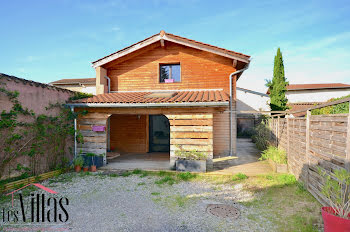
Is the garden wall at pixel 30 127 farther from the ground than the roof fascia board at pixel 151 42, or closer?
closer

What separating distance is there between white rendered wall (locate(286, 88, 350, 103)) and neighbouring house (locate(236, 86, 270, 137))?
21.1ft

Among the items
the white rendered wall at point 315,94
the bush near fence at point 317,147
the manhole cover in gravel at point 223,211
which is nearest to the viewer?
the bush near fence at point 317,147

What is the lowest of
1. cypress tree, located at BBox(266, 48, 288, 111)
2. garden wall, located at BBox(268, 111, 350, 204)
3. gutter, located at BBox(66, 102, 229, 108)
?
garden wall, located at BBox(268, 111, 350, 204)

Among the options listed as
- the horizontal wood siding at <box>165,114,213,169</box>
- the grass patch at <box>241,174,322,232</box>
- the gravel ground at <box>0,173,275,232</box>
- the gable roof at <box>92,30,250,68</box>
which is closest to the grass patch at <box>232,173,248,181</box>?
the grass patch at <box>241,174,322,232</box>

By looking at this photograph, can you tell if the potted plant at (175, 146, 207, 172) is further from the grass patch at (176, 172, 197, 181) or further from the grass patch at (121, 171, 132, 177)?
the grass patch at (121, 171, 132, 177)

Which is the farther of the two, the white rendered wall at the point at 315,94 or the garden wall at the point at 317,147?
the white rendered wall at the point at 315,94

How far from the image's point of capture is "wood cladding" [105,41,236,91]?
9.70 m

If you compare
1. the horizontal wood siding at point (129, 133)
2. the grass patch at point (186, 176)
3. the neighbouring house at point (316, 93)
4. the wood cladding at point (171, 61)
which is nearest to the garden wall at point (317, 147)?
the grass patch at point (186, 176)

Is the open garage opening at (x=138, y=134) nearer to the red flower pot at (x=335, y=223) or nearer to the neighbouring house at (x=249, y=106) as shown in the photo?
the red flower pot at (x=335, y=223)

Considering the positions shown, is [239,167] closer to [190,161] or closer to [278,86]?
[190,161]

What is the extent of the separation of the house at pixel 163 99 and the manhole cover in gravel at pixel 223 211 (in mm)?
2851

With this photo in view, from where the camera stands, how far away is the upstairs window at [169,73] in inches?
405

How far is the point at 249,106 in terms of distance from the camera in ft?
74.0

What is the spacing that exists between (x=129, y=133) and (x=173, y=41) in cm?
583
